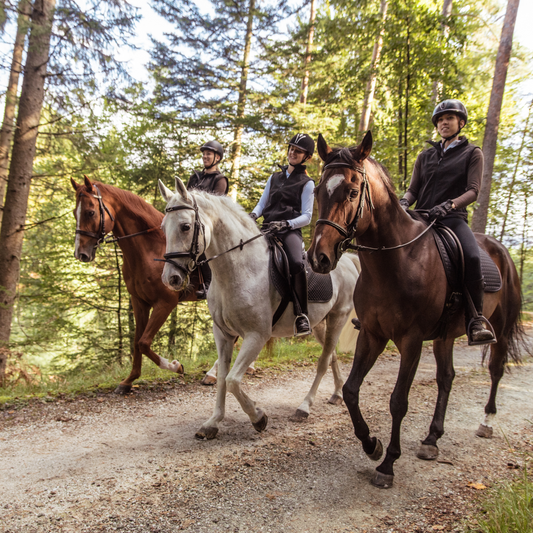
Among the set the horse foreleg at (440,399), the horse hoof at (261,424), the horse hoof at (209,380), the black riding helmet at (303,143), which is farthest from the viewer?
the horse hoof at (209,380)

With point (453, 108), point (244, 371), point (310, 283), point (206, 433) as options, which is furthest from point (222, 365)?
point (453, 108)

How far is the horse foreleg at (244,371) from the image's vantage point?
399 cm

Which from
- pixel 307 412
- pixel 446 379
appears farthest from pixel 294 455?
pixel 446 379

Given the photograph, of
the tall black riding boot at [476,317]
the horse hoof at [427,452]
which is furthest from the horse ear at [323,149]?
the horse hoof at [427,452]

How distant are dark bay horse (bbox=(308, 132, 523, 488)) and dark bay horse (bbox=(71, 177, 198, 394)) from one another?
129 inches

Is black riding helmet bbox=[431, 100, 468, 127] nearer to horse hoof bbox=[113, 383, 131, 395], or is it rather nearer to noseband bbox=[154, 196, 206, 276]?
noseband bbox=[154, 196, 206, 276]

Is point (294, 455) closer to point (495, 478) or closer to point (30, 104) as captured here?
point (495, 478)

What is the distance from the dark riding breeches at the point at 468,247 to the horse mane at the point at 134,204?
13.8ft

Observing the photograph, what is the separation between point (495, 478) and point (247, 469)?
2.28 metres

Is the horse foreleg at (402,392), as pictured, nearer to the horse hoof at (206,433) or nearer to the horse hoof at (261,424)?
the horse hoof at (261,424)

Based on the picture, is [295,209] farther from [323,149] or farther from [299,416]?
[299,416]

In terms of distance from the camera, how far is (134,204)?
6031 millimetres

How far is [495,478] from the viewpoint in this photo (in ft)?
11.5

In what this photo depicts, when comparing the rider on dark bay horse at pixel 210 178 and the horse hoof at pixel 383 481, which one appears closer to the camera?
the horse hoof at pixel 383 481
